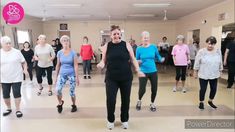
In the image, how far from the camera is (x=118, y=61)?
263cm

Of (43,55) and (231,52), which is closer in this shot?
(43,55)

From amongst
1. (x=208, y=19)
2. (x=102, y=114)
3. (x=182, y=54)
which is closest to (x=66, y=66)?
(x=102, y=114)

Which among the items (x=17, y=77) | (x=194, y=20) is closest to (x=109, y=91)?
(x=17, y=77)

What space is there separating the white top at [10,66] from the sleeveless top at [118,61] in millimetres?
1591

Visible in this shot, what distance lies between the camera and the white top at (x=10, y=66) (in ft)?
10.3

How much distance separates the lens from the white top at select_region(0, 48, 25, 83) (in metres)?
3.14

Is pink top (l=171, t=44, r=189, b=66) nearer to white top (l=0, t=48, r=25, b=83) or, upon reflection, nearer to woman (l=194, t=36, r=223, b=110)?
woman (l=194, t=36, r=223, b=110)

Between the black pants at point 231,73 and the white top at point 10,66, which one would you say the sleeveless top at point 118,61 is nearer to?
the white top at point 10,66

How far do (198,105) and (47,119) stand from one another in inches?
110

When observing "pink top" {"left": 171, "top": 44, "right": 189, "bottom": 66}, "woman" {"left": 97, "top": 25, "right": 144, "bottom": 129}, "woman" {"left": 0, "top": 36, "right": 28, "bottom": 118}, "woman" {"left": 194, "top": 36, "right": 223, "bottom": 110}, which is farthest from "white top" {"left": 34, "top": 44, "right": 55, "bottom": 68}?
"woman" {"left": 194, "top": 36, "right": 223, "bottom": 110}

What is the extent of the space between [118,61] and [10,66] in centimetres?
180

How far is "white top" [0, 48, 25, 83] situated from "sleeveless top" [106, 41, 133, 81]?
159 centimetres

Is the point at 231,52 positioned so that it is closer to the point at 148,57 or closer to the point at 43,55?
the point at 148,57

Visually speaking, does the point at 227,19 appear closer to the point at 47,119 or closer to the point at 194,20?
the point at 194,20
